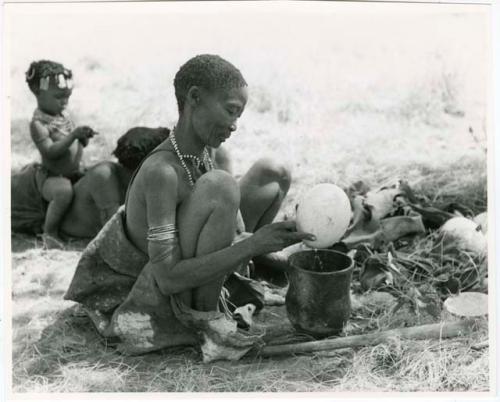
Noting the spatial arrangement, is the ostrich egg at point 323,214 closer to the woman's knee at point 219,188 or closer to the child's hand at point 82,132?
the woman's knee at point 219,188

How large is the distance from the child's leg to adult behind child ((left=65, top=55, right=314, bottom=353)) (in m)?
1.37

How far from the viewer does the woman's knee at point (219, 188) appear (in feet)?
7.31

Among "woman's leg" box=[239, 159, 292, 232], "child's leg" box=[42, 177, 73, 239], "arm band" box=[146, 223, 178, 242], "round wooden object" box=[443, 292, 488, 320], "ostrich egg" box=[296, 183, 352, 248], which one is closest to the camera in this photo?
"arm band" box=[146, 223, 178, 242]

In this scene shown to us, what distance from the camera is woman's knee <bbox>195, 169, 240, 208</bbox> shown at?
2.23 metres

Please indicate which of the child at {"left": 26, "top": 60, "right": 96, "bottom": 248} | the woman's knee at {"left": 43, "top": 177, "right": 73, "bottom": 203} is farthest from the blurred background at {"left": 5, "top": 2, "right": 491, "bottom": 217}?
the woman's knee at {"left": 43, "top": 177, "right": 73, "bottom": 203}

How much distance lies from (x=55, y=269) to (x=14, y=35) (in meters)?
1.33

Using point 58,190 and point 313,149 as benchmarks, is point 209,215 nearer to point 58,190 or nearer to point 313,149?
point 58,190

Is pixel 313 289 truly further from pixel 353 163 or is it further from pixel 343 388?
pixel 353 163

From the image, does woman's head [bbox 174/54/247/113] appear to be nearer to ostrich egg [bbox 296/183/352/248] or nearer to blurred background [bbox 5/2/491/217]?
ostrich egg [bbox 296/183/352/248]

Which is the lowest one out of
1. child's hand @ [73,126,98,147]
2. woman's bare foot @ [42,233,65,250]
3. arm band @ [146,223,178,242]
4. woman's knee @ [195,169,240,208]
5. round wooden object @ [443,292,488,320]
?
round wooden object @ [443,292,488,320]

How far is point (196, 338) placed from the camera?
2.50 metres

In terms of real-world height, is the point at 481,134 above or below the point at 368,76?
below

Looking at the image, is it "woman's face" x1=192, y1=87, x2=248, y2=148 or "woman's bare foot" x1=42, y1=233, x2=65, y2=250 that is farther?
"woman's bare foot" x1=42, y1=233, x2=65, y2=250

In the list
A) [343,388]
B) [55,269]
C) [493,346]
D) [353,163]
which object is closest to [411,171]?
[353,163]
